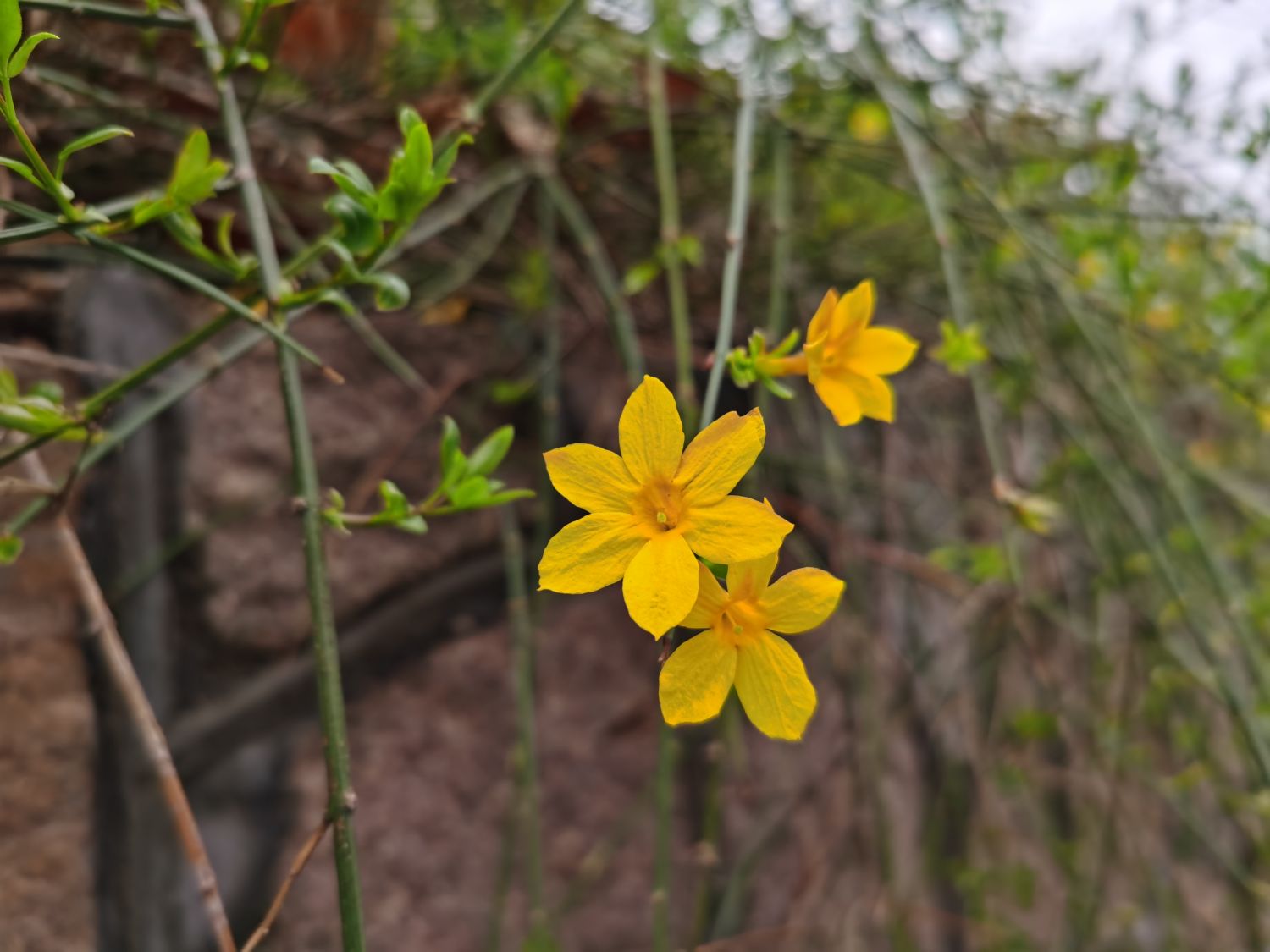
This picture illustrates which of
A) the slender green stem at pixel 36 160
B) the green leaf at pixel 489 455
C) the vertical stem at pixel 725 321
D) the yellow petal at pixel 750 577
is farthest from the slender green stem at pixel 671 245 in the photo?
the slender green stem at pixel 36 160

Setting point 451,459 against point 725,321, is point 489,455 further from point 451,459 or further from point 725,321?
point 725,321

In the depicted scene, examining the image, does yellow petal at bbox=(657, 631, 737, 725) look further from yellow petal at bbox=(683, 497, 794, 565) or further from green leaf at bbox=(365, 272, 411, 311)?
green leaf at bbox=(365, 272, 411, 311)

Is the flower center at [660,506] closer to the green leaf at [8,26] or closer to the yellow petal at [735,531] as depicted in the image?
the yellow petal at [735,531]

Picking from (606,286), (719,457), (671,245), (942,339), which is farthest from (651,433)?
(942,339)

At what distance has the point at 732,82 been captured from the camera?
1188 millimetres

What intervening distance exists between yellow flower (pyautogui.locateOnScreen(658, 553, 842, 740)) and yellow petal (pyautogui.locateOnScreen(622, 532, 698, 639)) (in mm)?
23

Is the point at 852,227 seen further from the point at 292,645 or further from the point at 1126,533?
the point at 292,645

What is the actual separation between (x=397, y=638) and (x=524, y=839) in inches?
10.4

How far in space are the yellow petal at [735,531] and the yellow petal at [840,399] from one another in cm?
10

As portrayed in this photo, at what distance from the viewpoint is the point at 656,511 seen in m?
0.41

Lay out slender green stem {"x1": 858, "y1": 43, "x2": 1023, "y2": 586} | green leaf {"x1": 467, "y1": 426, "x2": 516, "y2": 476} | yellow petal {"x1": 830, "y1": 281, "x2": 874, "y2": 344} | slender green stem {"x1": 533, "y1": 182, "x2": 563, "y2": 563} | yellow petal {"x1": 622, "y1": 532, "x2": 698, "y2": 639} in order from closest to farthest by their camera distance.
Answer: yellow petal {"x1": 622, "y1": 532, "x2": 698, "y2": 639} → yellow petal {"x1": 830, "y1": 281, "x2": 874, "y2": 344} → green leaf {"x1": 467, "y1": 426, "x2": 516, "y2": 476} → slender green stem {"x1": 858, "y1": 43, "x2": 1023, "y2": 586} → slender green stem {"x1": 533, "y1": 182, "x2": 563, "y2": 563}

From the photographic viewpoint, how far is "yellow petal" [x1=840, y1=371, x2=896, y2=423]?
1.59 feet

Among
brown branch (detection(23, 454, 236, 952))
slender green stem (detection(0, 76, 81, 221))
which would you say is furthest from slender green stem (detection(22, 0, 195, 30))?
brown branch (detection(23, 454, 236, 952))

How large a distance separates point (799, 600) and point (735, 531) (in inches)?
2.0
